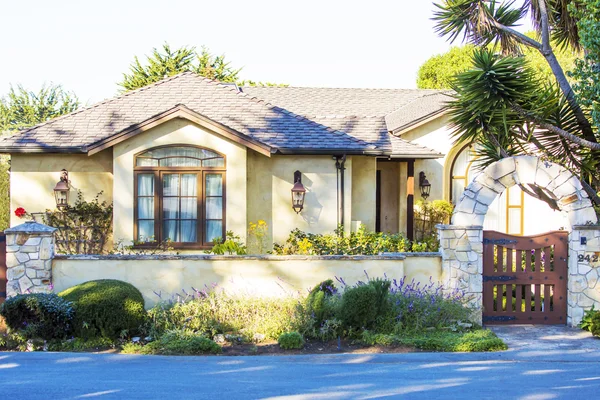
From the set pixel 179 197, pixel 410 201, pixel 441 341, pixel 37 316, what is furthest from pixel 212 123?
pixel 441 341

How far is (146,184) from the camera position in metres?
15.0

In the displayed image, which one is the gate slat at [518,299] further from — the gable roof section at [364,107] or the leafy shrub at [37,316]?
the leafy shrub at [37,316]

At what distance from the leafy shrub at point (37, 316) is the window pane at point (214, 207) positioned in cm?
533

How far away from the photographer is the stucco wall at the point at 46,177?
51.4 ft

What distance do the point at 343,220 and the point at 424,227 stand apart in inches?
156

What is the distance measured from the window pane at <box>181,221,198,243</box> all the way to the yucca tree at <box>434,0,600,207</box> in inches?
240

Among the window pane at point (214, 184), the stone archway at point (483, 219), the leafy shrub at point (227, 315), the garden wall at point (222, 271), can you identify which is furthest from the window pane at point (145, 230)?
the stone archway at point (483, 219)

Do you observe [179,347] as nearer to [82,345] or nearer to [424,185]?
[82,345]

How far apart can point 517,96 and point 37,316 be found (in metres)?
9.00

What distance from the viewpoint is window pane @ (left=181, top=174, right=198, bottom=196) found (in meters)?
15.0

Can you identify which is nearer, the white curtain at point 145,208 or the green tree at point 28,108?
the white curtain at point 145,208

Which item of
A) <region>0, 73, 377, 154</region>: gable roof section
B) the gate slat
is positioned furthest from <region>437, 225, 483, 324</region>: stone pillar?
<region>0, 73, 377, 154</region>: gable roof section

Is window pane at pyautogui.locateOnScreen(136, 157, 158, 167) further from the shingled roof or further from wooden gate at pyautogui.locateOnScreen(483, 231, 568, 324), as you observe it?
wooden gate at pyautogui.locateOnScreen(483, 231, 568, 324)

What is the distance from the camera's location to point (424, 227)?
1877 cm
